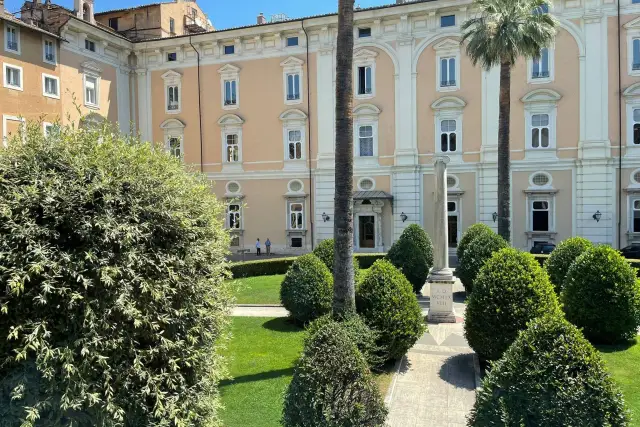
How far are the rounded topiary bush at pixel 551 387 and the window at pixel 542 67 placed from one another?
2545cm

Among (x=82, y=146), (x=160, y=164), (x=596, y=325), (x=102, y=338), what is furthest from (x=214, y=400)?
(x=596, y=325)

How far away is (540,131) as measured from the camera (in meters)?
27.5

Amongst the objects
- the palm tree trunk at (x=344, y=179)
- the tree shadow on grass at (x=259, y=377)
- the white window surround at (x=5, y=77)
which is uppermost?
the white window surround at (x=5, y=77)

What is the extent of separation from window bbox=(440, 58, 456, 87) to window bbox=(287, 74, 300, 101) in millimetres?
9207

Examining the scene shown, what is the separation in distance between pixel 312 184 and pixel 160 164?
85.1 ft

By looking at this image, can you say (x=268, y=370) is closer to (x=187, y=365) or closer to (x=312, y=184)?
(x=187, y=365)

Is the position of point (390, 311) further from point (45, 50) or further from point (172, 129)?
point (172, 129)

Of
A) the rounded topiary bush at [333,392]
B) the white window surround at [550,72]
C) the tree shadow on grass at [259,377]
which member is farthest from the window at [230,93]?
the rounded topiary bush at [333,392]

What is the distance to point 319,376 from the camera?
19.4 feet

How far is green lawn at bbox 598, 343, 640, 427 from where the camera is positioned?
7844 millimetres

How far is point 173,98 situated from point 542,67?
24.2 meters

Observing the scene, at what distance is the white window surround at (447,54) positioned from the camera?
2841 cm

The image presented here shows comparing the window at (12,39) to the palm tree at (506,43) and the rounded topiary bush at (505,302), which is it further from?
the rounded topiary bush at (505,302)

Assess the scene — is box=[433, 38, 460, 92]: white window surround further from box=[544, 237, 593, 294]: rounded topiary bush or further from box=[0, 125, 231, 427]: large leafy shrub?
box=[0, 125, 231, 427]: large leafy shrub
